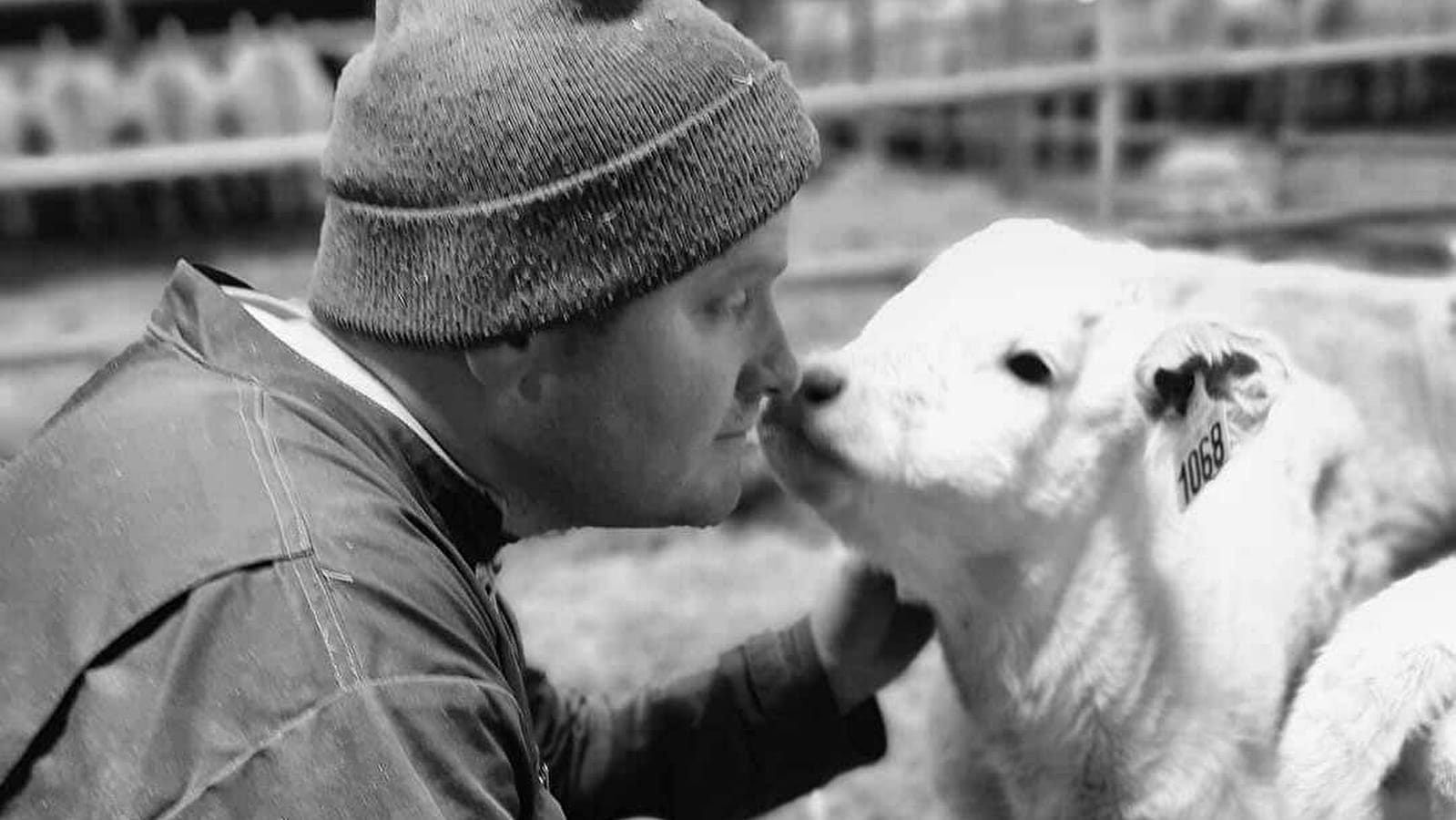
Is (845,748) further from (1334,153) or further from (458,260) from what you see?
(1334,153)

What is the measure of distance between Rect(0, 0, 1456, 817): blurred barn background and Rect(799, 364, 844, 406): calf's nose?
1.00 metres

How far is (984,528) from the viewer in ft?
5.34

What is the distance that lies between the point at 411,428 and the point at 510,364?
3.8 inches

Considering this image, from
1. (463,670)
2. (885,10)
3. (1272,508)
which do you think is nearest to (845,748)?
(1272,508)

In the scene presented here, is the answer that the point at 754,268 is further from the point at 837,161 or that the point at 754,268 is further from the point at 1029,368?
the point at 837,161

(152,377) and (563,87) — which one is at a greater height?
(563,87)

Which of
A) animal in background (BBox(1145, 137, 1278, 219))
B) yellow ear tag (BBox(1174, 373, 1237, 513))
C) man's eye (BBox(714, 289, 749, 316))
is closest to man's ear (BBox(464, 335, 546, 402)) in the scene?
man's eye (BBox(714, 289, 749, 316))

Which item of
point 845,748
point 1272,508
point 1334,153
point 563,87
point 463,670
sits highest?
point 563,87

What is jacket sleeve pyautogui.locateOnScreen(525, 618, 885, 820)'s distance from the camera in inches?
62.5

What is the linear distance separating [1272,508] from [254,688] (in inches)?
52.7

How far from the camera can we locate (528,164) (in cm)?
100

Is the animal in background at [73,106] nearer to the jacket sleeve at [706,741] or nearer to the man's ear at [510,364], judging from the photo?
the jacket sleeve at [706,741]

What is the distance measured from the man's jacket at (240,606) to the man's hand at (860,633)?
1.86 feet

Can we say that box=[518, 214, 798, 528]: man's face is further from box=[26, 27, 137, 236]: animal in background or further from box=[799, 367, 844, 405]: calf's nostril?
box=[26, 27, 137, 236]: animal in background
